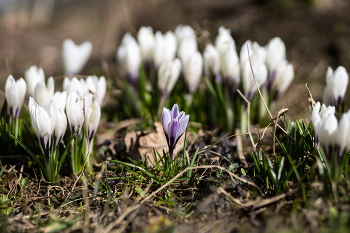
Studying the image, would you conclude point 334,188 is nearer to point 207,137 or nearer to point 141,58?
point 207,137

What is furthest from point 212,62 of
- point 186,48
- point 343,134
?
point 343,134

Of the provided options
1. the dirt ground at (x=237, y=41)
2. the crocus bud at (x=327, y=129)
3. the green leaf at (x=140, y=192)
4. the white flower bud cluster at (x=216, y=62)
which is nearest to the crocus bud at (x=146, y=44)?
the white flower bud cluster at (x=216, y=62)

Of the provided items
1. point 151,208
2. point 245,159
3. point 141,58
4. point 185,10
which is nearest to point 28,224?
point 151,208

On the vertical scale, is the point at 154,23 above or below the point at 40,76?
above

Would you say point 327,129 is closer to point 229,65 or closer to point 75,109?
point 229,65

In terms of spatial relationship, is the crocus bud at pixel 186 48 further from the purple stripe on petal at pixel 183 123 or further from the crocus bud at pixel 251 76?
the purple stripe on petal at pixel 183 123
